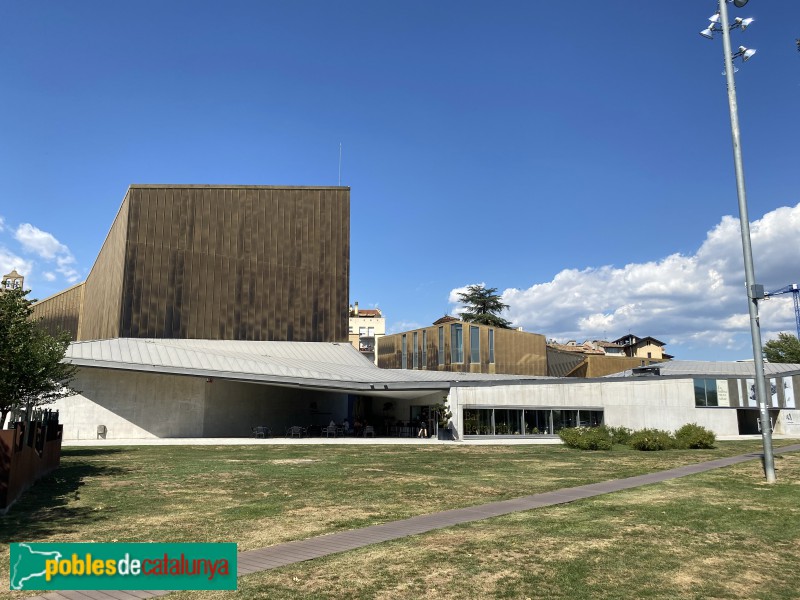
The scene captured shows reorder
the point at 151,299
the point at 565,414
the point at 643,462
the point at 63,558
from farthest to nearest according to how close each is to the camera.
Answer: the point at 151,299
the point at 565,414
the point at 643,462
the point at 63,558

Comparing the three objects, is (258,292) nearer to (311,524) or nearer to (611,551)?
(311,524)

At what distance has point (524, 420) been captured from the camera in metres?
37.2

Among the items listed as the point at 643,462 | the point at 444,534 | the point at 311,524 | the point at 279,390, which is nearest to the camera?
the point at 444,534

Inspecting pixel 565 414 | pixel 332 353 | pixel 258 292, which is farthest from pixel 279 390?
pixel 565 414

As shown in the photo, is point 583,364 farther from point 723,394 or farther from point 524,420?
point 524,420

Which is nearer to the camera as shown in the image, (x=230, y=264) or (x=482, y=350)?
(x=230, y=264)

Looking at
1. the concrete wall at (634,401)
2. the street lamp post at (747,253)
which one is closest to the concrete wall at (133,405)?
the concrete wall at (634,401)

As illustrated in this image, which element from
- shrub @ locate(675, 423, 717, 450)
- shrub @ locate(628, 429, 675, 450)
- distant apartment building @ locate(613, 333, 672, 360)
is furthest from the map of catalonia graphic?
distant apartment building @ locate(613, 333, 672, 360)

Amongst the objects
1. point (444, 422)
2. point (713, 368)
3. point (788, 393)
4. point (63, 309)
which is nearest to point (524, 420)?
point (444, 422)

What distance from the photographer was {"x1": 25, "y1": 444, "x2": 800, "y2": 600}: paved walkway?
6.65m

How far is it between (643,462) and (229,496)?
1458 centimetres

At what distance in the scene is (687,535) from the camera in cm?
948

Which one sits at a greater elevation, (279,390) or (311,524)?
(279,390)

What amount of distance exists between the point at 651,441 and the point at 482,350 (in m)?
27.6
